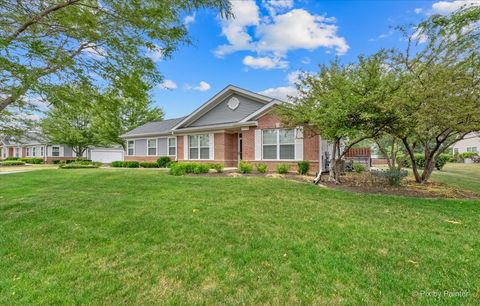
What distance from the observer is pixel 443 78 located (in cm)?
786

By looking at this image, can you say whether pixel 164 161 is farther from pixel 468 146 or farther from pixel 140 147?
pixel 468 146

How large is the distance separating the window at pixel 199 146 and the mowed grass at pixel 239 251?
1145 cm

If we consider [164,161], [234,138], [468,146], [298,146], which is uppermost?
[234,138]

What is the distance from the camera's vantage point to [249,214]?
19.8 feet

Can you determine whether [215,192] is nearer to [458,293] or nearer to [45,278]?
[45,278]

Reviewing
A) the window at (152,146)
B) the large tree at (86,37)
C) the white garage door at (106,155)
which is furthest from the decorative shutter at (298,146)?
the white garage door at (106,155)

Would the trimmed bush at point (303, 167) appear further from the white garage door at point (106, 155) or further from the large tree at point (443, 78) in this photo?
the white garage door at point (106, 155)

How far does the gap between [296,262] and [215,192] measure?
4790mm

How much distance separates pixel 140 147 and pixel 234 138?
10771 millimetres

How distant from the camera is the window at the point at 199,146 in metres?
18.8

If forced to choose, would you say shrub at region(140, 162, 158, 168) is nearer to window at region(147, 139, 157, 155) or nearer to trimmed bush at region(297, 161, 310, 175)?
window at region(147, 139, 157, 155)

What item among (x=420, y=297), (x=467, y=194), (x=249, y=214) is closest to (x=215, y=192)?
(x=249, y=214)

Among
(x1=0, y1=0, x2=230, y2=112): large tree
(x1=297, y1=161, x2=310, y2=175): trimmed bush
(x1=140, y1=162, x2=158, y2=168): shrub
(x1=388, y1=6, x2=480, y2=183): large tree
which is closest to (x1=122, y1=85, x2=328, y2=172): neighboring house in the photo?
(x1=297, y1=161, x2=310, y2=175): trimmed bush

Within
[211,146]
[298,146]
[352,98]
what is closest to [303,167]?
[298,146]
